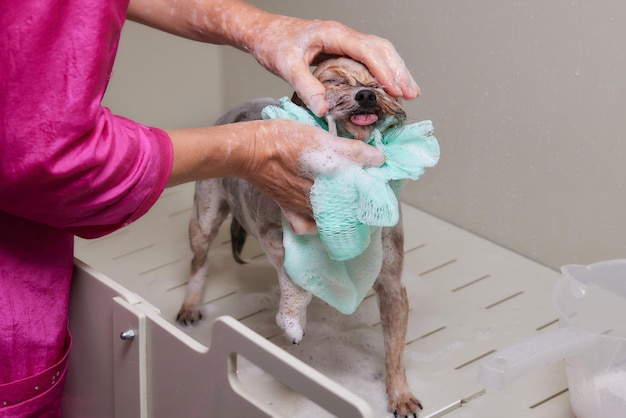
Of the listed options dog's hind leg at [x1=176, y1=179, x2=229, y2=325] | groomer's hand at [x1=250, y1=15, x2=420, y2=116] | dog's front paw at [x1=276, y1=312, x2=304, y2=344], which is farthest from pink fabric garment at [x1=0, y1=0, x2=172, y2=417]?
dog's hind leg at [x1=176, y1=179, x2=229, y2=325]

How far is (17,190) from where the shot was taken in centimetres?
104

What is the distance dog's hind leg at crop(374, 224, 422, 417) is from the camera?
1704mm

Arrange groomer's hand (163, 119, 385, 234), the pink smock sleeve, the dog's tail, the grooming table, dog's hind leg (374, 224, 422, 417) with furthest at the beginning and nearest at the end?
the dog's tail → dog's hind leg (374, 224, 422, 417) → groomer's hand (163, 119, 385, 234) → the grooming table → the pink smock sleeve

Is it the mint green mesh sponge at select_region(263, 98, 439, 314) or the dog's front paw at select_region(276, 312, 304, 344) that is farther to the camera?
the dog's front paw at select_region(276, 312, 304, 344)

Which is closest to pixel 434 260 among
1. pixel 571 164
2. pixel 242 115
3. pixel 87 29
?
pixel 571 164

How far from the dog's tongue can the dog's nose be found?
24 millimetres

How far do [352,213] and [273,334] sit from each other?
2.22 ft

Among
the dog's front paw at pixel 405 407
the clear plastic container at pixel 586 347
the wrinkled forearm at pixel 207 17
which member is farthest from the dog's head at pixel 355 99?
the dog's front paw at pixel 405 407

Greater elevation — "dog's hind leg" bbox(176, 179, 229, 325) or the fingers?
the fingers

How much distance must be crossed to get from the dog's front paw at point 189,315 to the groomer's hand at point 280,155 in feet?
2.23

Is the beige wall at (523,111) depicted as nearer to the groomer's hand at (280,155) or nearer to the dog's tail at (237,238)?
the dog's tail at (237,238)

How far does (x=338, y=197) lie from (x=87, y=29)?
0.49 m

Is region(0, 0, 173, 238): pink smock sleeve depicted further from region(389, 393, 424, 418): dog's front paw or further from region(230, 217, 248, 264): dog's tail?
region(230, 217, 248, 264): dog's tail

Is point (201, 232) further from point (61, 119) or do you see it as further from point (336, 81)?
point (61, 119)
